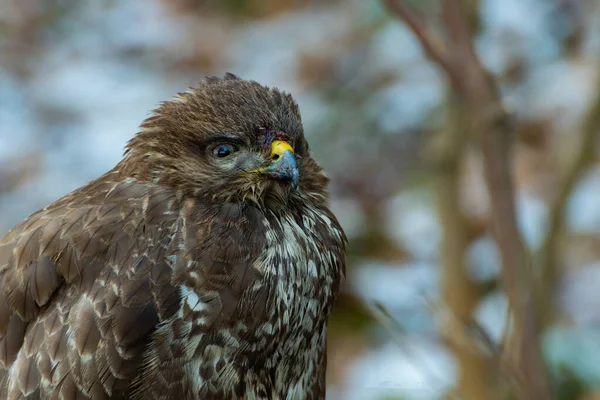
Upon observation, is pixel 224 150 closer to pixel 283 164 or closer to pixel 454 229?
Result: pixel 283 164

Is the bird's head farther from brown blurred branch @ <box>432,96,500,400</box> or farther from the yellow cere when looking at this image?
brown blurred branch @ <box>432,96,500,400</box>

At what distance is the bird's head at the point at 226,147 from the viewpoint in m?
3.50

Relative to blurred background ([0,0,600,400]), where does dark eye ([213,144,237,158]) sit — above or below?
below

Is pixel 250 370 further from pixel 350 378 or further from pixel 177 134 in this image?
pixel 350 378

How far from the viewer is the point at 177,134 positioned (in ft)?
11.8

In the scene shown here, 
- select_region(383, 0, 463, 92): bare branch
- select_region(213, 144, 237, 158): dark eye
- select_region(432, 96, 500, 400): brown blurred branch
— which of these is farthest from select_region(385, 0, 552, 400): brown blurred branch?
select_region(432, 96, 500, 400): brown blurred branch

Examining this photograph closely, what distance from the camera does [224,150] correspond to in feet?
11.6

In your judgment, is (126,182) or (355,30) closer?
(126,182)

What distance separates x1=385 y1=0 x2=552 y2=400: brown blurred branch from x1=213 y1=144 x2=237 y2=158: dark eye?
73cm

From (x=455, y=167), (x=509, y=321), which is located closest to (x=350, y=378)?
(x=455, y=167)

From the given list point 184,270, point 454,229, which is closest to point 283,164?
point 184,270

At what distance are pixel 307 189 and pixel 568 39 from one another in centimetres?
285

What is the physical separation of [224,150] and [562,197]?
2.02 metres

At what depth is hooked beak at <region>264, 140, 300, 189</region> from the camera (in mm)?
3420
